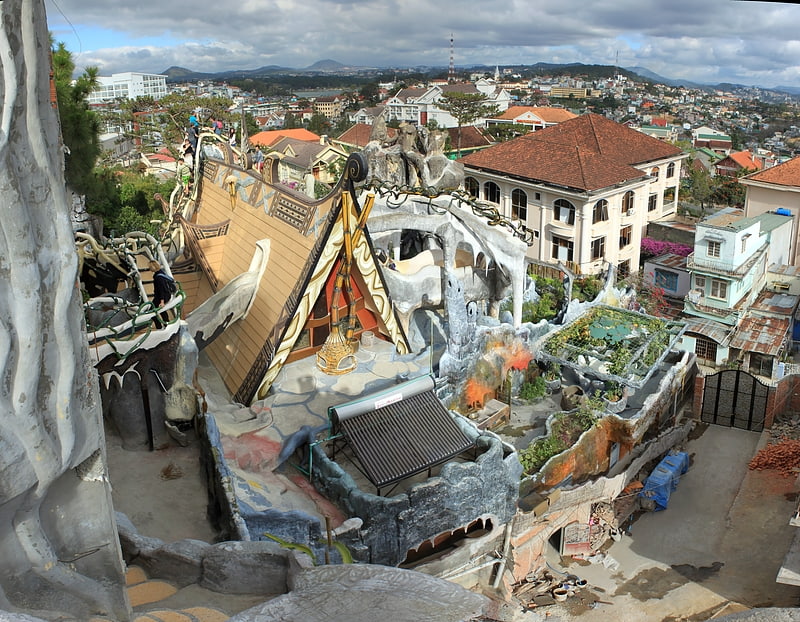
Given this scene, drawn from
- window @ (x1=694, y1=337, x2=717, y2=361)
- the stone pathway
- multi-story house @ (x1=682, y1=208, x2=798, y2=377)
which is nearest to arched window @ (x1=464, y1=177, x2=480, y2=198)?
multi-story house @ (x1=682, y1=208, x2=798, y2=377)

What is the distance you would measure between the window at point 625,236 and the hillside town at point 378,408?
2566 millimetres

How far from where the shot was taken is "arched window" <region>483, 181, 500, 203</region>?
134 ft

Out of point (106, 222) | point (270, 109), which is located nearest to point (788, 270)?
point (106, 222)

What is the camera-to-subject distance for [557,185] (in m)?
37.0

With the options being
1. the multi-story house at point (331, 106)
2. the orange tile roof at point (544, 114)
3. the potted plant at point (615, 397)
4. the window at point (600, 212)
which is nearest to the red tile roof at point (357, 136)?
the orange tile roof at point (544, 114)

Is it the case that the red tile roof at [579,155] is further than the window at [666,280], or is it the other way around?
the window at [666,280]

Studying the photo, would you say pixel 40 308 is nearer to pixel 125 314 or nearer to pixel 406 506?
pixel 125 314

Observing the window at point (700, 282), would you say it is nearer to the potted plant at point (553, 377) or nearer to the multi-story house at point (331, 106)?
the potted plant at point (553, 377)

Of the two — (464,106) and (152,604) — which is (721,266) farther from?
(464,106)

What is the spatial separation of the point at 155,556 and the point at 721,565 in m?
18.7

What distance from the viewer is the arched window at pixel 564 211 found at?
3722 cm

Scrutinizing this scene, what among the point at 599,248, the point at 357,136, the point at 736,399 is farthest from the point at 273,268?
the point at 357,136

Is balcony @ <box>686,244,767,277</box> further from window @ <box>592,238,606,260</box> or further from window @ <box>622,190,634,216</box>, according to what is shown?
window @ <box>622,190,634,216</box>

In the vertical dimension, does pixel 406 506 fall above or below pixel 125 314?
below
